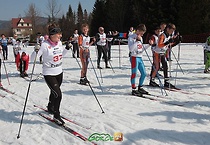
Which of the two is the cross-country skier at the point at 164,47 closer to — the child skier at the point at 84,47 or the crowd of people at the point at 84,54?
the crowd of people at the point at 84,54

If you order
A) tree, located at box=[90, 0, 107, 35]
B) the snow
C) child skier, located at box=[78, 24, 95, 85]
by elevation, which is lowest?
the snow

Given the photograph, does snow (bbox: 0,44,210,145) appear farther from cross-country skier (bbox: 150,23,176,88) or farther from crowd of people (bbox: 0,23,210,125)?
cross-country skier (bbox: 150,23,176,88)

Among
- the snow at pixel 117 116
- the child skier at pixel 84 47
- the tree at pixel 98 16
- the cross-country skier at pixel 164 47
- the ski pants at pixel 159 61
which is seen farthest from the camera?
the tree at pixel 98 16

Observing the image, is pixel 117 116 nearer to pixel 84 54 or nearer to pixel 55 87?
pixel 55 87

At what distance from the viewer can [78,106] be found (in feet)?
20.4

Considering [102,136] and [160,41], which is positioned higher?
[160,41]

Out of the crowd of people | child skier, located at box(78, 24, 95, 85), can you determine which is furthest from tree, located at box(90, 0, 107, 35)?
child skier, located at box(78, 24, 95, 85)

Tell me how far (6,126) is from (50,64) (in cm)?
166

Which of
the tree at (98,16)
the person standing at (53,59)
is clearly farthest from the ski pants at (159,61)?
the tree at (98,16)

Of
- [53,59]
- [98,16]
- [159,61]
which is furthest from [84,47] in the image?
[98,16]

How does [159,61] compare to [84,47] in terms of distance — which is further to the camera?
[84,47]

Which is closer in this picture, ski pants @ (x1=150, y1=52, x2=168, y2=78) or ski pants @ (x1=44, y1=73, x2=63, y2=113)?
ski pants @ (x1=44, y1=73, x2=63, y2=113)

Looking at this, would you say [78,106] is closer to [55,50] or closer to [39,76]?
[55,50]

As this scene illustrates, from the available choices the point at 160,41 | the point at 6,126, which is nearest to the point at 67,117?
the point at 6,126
